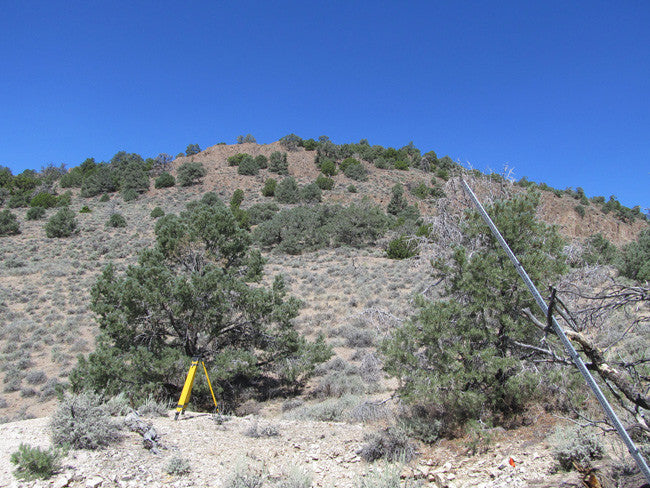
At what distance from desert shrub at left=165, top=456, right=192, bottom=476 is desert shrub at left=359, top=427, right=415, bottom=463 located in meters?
2.53

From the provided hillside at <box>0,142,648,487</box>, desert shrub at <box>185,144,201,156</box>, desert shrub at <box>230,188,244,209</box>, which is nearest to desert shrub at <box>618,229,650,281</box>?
hillside at <box>0,142,648,487</box>

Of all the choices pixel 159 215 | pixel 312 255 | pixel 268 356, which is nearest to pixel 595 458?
pixel 268 356

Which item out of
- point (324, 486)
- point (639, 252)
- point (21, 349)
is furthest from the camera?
point (639, 252)

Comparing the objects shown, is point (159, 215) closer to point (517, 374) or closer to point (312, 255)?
point (312, 255)

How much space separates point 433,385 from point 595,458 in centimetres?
204

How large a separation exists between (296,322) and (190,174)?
128 feet

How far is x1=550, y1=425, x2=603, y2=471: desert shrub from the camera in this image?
4.57 metres

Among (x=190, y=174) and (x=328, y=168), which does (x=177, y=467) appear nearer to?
(x=190, y=174)

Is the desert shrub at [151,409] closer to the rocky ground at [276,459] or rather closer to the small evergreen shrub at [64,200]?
the rocky ground at [276,459]

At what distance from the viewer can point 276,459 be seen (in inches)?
234

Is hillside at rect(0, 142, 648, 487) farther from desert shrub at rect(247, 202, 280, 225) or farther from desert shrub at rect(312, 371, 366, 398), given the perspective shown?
desert shrub at rect(247, 202, 280, 225)

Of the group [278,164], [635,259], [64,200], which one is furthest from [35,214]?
[635,259]

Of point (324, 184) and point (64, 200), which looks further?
point (324, 184)

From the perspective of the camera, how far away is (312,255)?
27844 mm
